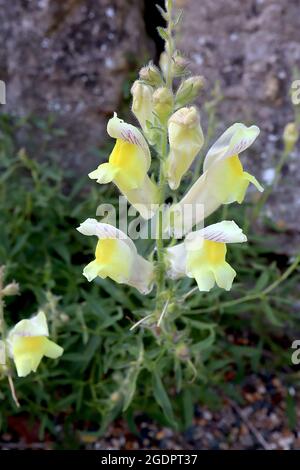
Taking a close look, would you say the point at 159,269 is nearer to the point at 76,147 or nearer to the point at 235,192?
the point at 235,192

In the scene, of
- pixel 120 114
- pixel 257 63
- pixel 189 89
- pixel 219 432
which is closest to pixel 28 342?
pixel 189 89

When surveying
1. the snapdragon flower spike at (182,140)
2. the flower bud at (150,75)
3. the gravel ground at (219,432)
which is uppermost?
the flower bud at (150,75)

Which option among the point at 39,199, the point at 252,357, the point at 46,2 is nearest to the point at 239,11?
the point at 46,2

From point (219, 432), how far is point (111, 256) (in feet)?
4.25

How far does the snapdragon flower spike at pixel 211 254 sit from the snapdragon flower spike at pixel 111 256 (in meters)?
0.15

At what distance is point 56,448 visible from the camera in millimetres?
2361

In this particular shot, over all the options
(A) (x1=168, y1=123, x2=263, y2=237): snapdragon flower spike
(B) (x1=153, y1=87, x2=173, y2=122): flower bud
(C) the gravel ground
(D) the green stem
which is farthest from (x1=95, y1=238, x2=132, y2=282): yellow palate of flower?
(C) the gravel ground

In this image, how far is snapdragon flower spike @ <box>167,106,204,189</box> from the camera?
1371 millimetres

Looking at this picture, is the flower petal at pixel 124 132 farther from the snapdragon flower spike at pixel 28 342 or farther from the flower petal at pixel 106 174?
the snapdragon flower spike at pixel 28 342

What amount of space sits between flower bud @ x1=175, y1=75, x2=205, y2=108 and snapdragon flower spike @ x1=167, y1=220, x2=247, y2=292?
1.00ft

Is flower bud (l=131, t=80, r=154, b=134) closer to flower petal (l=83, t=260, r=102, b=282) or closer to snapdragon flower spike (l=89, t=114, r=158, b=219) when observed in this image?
snapdragon flower spike (l=89, t=114, r=158, b=219)

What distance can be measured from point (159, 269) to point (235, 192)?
0.31 metres

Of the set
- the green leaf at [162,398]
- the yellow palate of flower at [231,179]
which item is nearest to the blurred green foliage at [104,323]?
the green leaf at [162,398]

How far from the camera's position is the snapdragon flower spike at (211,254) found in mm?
1458
